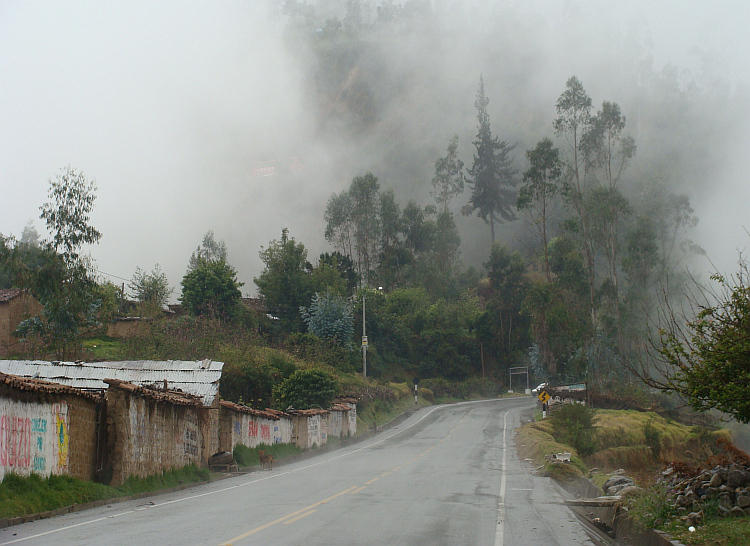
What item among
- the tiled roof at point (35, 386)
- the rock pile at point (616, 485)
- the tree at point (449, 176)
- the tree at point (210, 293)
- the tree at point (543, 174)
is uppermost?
the tree at point (449, 176)

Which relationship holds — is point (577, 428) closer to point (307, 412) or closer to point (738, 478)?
point (307, 412)

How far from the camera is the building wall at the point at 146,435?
1712cm

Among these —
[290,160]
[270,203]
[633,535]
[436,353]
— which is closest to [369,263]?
[436,353]

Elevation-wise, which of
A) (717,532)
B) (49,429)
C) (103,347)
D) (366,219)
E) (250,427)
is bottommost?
(717,532)

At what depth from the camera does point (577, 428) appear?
107 ft

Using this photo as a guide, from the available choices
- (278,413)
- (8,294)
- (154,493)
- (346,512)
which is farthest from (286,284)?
(346,512)

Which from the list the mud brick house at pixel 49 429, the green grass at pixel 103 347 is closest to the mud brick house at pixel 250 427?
the mud brick house at pixel 49 429

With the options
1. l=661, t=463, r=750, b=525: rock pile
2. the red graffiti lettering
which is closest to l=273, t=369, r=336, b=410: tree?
the red graffiti lettering

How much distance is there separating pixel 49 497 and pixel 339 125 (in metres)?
145

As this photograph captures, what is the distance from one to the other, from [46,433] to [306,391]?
25934mm

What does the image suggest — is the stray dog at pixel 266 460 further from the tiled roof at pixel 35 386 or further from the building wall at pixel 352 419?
the building wall at pixel 352 419

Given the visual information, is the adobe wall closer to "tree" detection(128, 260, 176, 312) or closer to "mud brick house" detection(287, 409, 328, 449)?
"mud brick house" detection(287, 409, 328, 449)

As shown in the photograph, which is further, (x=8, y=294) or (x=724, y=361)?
(x=8, y=294)

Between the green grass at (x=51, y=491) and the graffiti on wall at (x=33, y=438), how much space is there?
0.24 metres
